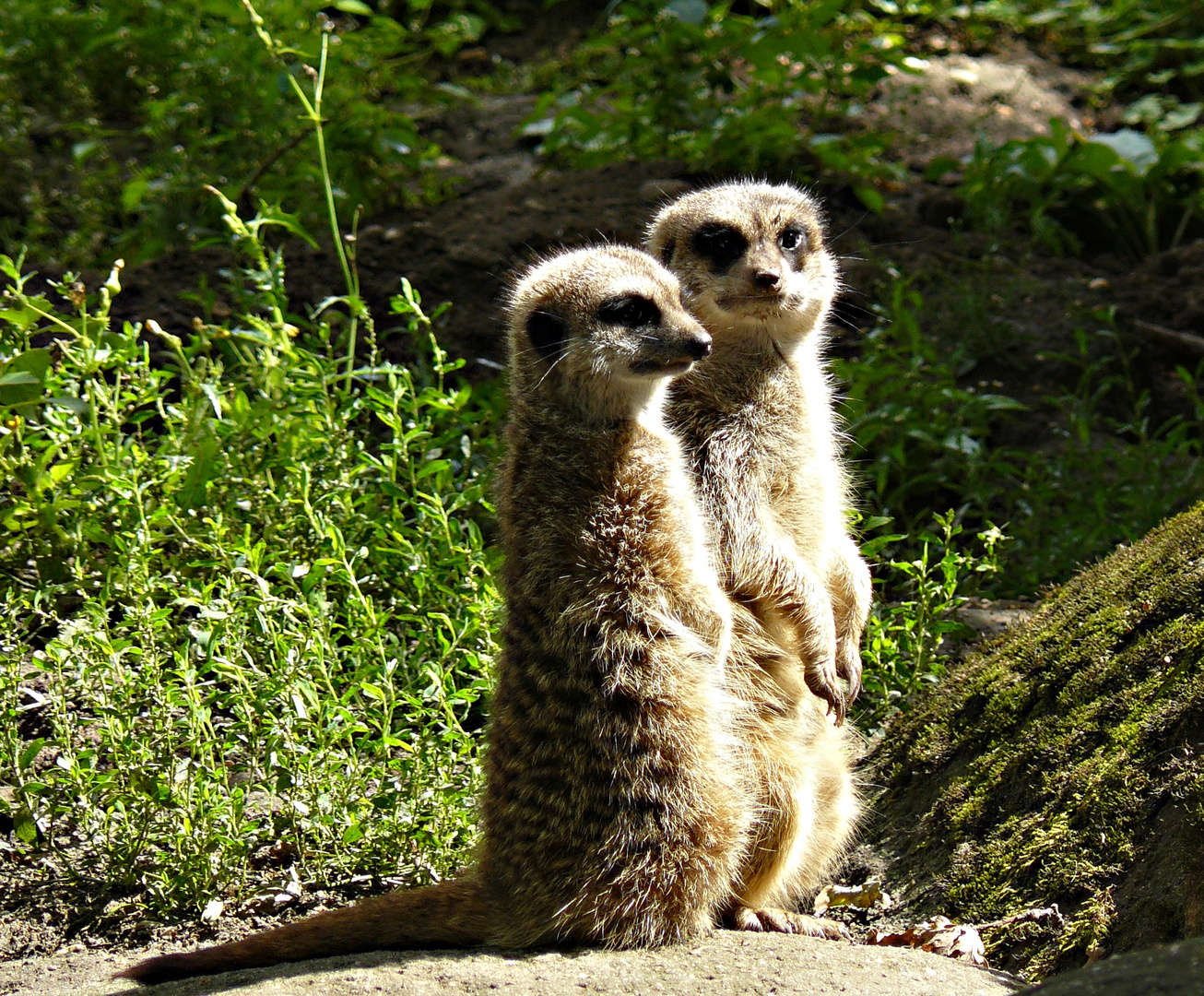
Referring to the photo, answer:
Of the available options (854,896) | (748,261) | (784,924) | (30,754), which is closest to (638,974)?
(784,924)

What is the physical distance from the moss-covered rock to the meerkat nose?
3.89 feet

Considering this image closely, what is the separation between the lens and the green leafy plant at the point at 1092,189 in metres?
5.71

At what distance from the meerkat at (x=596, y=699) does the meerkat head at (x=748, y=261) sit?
42 cm

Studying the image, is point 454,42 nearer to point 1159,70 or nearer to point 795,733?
point 1159,70

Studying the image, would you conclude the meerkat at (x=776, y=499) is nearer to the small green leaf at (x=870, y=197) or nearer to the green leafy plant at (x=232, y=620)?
the green leafy plant at (x=232, y=620)

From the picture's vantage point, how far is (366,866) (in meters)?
2.91

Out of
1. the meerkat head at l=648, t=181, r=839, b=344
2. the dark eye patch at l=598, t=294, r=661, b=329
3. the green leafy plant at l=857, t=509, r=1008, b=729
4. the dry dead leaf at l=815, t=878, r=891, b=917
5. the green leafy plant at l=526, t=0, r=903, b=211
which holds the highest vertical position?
the dark eye patch at l=598, t=294, r=661, b=329

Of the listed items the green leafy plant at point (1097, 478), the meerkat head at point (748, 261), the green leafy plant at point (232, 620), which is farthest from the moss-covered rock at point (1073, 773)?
the green leafy plant at point (232, 620)

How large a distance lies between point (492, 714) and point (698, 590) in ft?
1.67

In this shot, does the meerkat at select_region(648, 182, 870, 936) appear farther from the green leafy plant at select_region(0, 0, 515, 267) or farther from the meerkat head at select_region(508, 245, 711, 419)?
the green leafy plant at select_region(0, 0, 515, 267)

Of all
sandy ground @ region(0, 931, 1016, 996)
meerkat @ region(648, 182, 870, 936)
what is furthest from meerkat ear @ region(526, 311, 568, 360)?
sandy ground @ region(0, 931, 1016, 996)

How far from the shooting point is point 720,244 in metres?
3.12

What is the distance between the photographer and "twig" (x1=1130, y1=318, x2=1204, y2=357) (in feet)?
16.2

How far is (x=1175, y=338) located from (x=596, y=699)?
11.8ft
